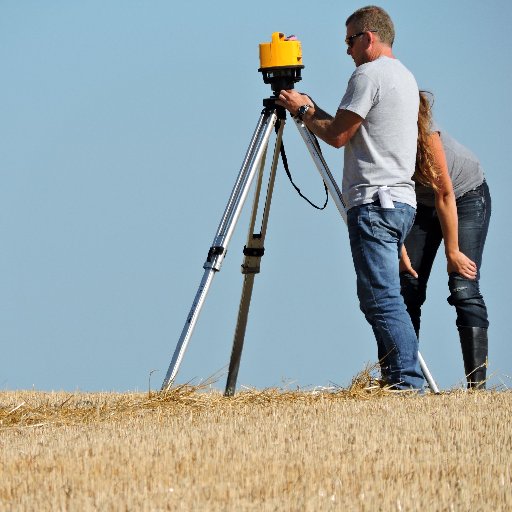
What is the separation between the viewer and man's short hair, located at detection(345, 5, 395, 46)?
23.5ft

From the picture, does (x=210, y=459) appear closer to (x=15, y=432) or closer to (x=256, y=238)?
(x=15, y=432)

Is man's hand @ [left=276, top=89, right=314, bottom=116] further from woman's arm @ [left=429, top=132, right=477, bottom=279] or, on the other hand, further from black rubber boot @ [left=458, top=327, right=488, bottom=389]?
black rubber boot @ [left=458, top=327, right=488, bottom=389]

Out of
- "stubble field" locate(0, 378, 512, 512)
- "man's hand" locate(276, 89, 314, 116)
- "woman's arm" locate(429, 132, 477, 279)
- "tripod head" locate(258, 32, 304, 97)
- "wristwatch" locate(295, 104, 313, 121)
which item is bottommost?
"stubble field" locate(0, 378, 512, 512)

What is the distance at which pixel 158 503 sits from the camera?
4.13 metres

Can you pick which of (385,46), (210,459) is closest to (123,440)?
(210,459)

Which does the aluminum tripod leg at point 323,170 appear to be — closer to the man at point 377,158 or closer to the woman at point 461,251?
the man at point 377,158

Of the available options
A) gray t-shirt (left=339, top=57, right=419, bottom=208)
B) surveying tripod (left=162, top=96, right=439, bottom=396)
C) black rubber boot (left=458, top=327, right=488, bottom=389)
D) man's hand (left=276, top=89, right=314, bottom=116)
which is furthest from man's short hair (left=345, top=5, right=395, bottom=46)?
black rubber boot (left=458, top=327, right=488, bottom=389)

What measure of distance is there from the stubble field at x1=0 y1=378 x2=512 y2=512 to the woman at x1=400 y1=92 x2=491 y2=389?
908 mm

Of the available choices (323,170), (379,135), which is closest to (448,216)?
(323,170)

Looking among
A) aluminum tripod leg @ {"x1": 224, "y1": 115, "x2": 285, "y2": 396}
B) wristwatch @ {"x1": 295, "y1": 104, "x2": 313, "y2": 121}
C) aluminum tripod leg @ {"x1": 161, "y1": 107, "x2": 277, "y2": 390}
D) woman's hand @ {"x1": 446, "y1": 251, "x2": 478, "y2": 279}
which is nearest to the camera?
aluminum tripod leg @ {"x1": 161, "y1": 107, "x2": 277, "y2": 390}

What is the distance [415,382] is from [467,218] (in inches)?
63.2

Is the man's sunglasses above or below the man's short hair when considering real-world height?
below

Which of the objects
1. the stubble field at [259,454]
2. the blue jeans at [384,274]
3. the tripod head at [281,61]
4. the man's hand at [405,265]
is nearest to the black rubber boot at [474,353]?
the man's hand at [405,265]

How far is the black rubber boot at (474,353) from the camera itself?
829cm
